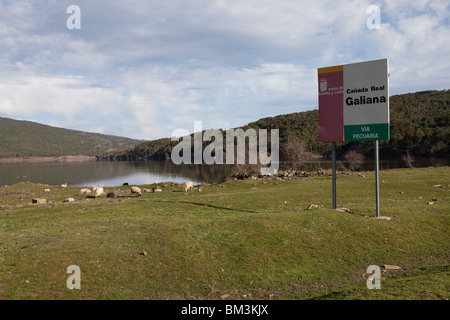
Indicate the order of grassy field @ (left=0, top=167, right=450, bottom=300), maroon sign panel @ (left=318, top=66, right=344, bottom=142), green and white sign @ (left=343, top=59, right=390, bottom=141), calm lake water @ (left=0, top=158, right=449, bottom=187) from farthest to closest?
calm lake water @ (left=0, top=158, right=449, bottom=187)
maroon sign panel @ (left=318, top=66, right=344, bottom=142)
green and white sign @ (left=343, top=59, right=390, bottom=141)
grassy field @ (left=0, top=167, right=450, bottom=300)

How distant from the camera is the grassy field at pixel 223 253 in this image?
9.23 meters

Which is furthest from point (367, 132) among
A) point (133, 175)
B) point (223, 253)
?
point (133, 175)

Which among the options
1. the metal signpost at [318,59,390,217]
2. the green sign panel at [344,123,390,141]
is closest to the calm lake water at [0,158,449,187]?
the metal signpost at [318,59,390,217]

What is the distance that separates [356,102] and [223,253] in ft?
35.6

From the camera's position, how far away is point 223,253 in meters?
11.9

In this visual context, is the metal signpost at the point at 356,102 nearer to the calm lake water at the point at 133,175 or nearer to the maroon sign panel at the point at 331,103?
the maroon sign panel at the point at 331,103

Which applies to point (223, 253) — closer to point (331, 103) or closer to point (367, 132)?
point (367, 132)

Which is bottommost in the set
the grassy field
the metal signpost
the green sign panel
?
the grassy field

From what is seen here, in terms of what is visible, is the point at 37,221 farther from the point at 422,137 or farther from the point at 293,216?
the point at 422,137

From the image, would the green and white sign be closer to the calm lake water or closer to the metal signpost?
the metal signpost

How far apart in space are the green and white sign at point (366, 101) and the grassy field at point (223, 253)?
169 inches

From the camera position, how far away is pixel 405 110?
189250 millimetres

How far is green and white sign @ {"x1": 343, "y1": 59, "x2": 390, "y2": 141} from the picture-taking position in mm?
16391

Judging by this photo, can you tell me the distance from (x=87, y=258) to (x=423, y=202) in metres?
20.7
